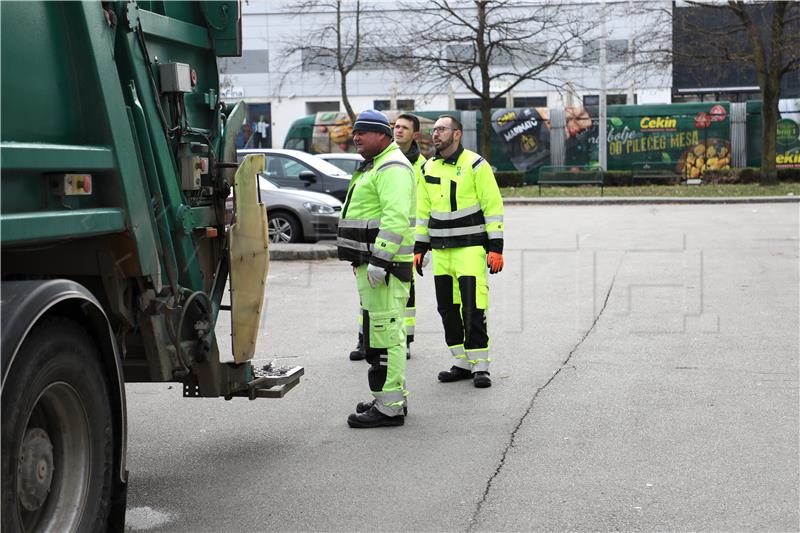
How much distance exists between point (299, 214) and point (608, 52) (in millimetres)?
35809

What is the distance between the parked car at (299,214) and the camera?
56.8ft

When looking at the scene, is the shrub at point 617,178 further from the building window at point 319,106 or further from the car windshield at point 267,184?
the building window at point 319,106

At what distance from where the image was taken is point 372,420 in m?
6.43

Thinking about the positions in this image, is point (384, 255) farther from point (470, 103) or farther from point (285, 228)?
point (470, 103)

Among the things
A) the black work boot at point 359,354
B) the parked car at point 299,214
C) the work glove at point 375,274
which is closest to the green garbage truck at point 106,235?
the work glove at point 375,274

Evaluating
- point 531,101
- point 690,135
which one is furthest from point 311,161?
point 531,101

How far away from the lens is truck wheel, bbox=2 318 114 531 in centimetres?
343

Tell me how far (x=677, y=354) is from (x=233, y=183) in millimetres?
4499

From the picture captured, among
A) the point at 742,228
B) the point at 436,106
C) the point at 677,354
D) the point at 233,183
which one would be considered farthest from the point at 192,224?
the point at 436,106

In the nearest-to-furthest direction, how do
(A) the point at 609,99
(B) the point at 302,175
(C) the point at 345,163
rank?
(B) the point at 302,175 < (C) the point at 345,163 < (A) the point at 609,99

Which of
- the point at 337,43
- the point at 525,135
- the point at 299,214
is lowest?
the point at 299,214

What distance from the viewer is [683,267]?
14.3 metres

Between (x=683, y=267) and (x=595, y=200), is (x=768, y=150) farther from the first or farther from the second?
(x=683, y=267)

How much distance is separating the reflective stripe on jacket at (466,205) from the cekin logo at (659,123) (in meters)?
31.3
